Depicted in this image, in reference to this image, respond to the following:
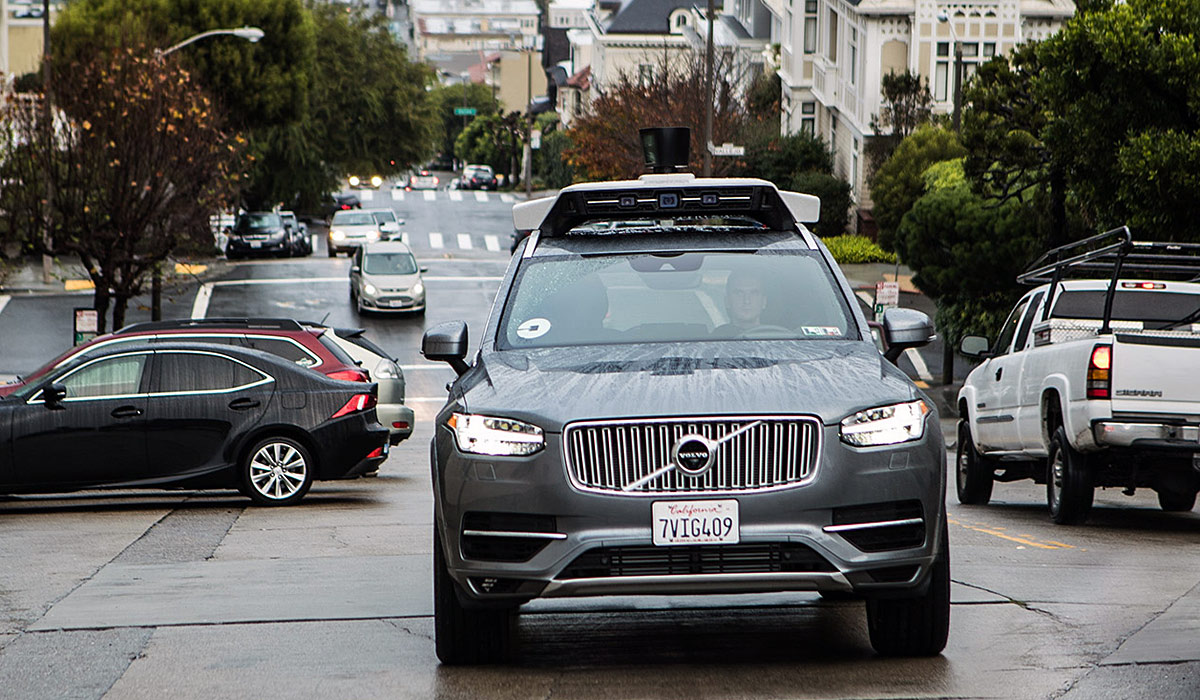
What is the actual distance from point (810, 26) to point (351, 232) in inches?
726

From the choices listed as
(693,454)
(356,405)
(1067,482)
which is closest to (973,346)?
(1067,482)

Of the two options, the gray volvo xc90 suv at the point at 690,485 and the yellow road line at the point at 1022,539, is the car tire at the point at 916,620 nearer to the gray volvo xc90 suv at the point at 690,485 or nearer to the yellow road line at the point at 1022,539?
the gray volvo xc90 suv at the point at 690,485

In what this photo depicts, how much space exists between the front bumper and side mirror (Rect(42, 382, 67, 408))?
Answer: 9777mm

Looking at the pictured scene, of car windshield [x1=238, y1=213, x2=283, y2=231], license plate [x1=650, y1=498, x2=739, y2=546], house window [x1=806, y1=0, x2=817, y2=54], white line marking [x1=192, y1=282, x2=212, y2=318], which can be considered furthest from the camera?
house window [x1=806, y1=0, x2=817, y2=54]

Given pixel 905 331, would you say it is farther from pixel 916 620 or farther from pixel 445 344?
A: pixel 445 344

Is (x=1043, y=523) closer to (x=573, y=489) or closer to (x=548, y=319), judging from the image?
(x=548, y=319)

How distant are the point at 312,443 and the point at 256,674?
876 centimetres

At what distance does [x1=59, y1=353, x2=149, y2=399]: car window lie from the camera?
1566cm

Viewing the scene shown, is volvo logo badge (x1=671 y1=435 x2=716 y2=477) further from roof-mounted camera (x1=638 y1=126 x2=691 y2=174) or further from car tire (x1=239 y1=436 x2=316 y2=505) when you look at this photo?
car tire (x1=239 y1=436 x2=316 y2=505)

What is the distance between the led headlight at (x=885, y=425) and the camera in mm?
6504

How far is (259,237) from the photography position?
5803cm

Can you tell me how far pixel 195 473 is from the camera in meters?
15.5

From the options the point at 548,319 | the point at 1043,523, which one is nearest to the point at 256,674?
the point at 548,319

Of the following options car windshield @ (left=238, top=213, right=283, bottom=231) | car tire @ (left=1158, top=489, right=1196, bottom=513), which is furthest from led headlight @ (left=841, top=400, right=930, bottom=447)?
car windshield @ (left=238, top=213, right=283, bottom=231)
